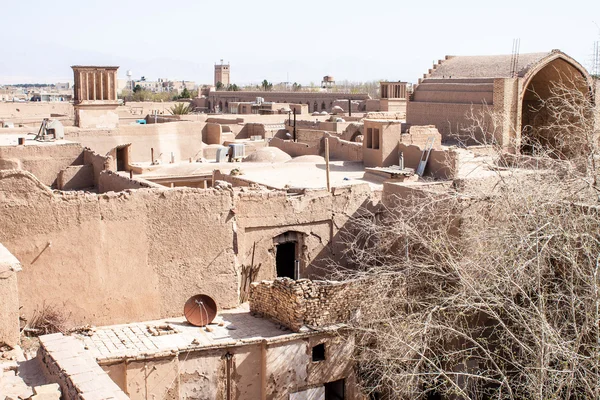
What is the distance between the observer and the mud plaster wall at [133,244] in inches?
500

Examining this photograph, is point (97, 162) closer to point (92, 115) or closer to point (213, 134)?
point (92, 115)

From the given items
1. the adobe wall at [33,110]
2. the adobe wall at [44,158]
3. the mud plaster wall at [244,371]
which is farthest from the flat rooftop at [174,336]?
the adobe wall at [33,110]

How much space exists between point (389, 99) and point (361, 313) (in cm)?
3200

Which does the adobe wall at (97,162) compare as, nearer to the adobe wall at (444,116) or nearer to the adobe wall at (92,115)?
the adobe wall at (92,115)

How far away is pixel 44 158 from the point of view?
19594 millimetres

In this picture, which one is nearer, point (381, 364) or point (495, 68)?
point (381, 364)

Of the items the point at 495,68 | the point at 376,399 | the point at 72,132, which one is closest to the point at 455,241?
the point at 376,399

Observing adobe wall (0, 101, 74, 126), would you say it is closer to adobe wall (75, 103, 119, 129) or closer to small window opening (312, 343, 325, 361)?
adobe wall (75, 103, 119, 129)

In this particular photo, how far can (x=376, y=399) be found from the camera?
14.0m

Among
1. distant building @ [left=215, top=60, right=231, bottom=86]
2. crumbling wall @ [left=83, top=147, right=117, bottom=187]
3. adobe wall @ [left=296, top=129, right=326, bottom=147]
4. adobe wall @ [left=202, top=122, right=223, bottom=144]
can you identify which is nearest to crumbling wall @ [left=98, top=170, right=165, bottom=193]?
crumbling wall @ [left=83, top=147, right=117, bottom=187]

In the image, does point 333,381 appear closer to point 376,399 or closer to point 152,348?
point 376,399

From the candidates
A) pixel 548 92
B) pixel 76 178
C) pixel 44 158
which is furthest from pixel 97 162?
pixel 548 92

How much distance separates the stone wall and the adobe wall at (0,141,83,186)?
822cm

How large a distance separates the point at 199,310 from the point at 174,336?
720mm
